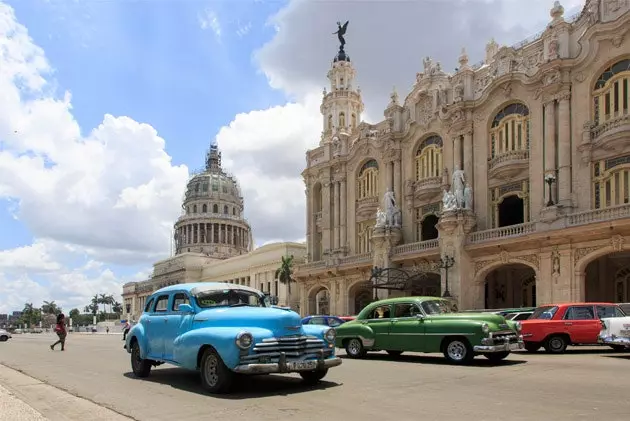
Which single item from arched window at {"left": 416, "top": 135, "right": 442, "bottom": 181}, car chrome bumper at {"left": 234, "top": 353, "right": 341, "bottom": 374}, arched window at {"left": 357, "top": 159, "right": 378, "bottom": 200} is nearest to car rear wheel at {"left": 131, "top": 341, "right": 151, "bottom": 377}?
car chrome bumper at {"left": 234, "top": 353, "right": 341, "bottom": 374}

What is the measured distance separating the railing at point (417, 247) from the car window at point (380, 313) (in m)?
20.2

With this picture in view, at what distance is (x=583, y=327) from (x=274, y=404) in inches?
482

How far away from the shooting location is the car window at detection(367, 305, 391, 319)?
16.5 metres

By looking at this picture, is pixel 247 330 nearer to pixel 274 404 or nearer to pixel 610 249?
pixel 274 404

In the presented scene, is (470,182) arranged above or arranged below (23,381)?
above

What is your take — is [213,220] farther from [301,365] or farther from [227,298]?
[301,365]

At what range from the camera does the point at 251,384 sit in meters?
10.8

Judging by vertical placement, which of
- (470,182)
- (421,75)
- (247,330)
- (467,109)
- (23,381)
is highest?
(421,75)

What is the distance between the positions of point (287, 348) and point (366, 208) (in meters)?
36.0

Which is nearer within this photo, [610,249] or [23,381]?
[23,381]

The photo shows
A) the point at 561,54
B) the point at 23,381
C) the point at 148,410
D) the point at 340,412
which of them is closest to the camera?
the point at 340,412

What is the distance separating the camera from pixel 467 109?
123ft

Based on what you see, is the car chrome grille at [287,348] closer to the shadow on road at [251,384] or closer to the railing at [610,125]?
the shadow on road at [251,384]

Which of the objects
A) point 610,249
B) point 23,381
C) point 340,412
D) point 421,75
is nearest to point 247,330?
point 340,412
